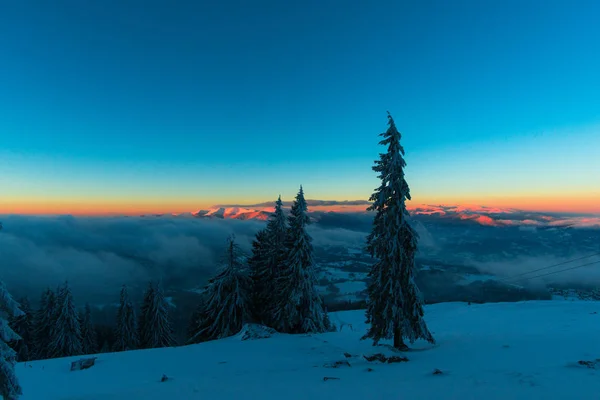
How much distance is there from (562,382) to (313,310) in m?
21.8

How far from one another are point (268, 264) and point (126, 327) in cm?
3229

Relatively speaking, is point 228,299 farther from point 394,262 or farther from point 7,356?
point 7,356

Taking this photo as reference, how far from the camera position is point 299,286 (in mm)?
27469

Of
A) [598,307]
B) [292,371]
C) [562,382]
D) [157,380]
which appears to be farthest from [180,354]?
[598,307]

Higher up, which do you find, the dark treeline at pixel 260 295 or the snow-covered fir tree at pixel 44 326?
the dark treeline at pixel 260 295

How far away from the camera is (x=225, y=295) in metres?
30.3

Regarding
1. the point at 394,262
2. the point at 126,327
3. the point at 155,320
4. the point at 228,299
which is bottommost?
the point at 126,327

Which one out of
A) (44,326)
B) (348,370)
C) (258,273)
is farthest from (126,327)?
(348,370)

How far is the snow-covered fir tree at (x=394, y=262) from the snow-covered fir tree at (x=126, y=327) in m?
45.4

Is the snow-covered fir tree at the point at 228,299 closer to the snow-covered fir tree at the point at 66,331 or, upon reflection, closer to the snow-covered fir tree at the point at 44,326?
the snow-covered fir tree at the point at 66,331

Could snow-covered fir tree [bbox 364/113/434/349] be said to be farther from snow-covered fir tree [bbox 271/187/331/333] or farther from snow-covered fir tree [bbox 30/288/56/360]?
snow-covered fir tree [bbox 30/288/56/360]

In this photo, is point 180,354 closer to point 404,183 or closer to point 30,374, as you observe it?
point 30,374

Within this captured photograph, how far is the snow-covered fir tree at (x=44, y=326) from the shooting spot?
142ft

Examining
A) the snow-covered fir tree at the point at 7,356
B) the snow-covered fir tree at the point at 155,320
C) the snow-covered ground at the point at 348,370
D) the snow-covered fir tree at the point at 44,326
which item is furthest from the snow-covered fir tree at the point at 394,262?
the snow-covered fir tree at the point at 44,326
